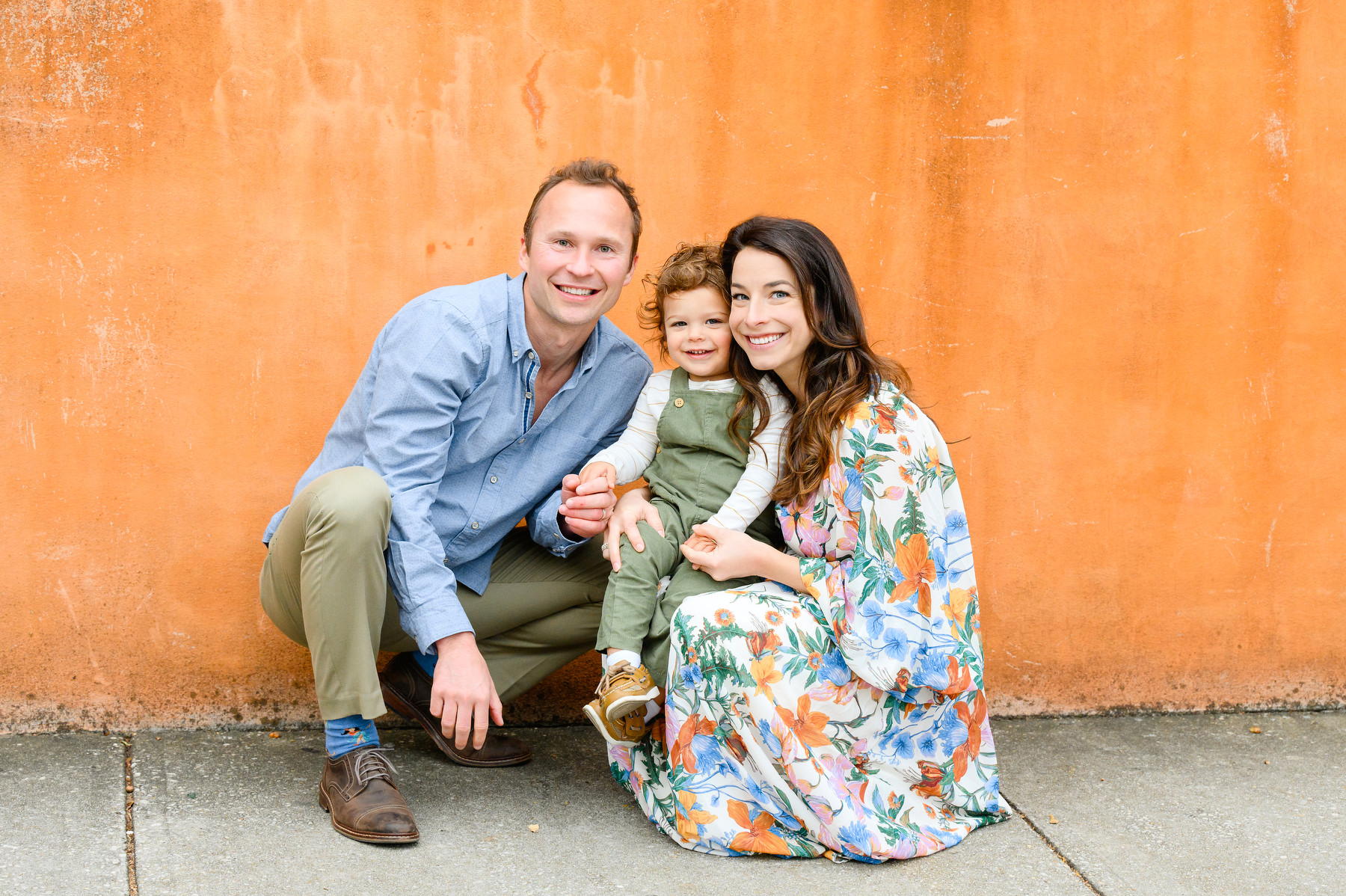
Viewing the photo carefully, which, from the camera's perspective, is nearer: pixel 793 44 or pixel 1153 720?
pixel 793 44

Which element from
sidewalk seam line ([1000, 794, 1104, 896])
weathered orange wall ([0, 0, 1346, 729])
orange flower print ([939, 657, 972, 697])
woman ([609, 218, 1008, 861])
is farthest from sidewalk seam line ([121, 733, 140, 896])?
sidewalk seam line ([1000, 794, 1104, 896])

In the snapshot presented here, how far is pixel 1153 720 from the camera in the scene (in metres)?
3.45

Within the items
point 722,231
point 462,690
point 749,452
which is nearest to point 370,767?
point 462,690

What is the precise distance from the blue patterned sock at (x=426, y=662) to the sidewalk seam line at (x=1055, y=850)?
1483 mm

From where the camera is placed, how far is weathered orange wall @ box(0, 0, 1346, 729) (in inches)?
114

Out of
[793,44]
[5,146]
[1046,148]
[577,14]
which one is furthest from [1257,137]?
[5,146]

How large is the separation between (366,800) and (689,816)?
72 cm

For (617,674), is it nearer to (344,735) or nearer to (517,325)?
(344,735)

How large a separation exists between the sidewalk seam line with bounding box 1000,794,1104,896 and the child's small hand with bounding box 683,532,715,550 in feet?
3.23

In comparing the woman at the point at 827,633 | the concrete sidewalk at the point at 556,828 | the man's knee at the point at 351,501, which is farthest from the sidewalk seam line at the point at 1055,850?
the man's knee at the point at 351,501

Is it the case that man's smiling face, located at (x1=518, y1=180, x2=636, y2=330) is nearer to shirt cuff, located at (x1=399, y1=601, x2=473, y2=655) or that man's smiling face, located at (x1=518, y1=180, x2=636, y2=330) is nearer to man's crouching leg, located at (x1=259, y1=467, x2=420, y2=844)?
man's crouching leg, located at (x1=259, y1=467, x2=420, y2=844)

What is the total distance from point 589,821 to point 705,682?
495mm

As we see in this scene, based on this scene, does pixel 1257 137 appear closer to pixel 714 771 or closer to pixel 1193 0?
pixel 1193 0

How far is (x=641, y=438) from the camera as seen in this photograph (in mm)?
2857
